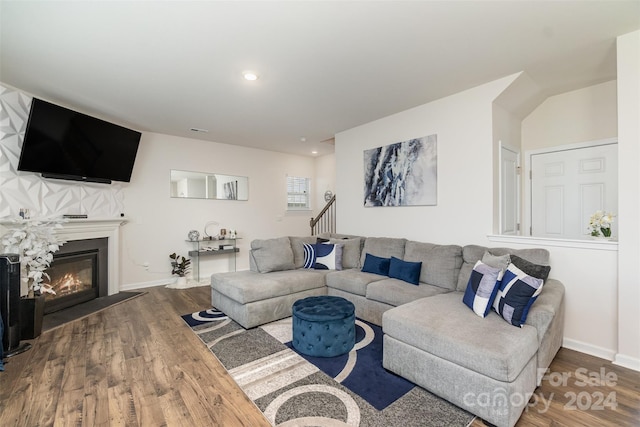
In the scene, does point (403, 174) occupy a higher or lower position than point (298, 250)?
higher

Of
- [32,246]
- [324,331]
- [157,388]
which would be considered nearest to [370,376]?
[324,331]

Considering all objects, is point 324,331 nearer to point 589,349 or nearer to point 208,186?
point 589,349

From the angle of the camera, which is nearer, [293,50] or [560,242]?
[293,50]

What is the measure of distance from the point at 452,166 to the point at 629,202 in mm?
1573

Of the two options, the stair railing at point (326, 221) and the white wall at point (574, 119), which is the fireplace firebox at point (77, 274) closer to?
the stair railing at point (326, 221)

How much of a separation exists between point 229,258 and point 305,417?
4.49 m

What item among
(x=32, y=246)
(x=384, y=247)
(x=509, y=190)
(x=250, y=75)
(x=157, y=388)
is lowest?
(x=157, y=388)

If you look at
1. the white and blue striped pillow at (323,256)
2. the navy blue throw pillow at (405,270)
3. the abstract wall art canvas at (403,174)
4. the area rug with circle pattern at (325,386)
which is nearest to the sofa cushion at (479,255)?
the navy blue throw pillow at (405,270)

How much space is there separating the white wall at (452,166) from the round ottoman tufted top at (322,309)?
169 centimetres

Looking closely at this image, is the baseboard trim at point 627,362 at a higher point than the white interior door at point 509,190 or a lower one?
lower

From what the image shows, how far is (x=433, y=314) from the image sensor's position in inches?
85.9

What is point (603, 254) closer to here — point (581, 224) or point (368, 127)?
point (581, 224)

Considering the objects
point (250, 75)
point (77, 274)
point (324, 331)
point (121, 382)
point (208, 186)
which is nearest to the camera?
point (121, 382)

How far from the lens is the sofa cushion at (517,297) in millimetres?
1971
